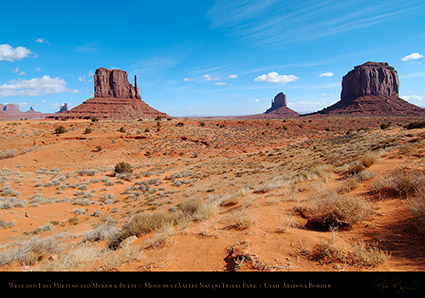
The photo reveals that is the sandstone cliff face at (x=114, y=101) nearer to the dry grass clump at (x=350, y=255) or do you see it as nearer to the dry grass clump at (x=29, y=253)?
the dry grass clump at (x=29, y=253)

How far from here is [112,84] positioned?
365ft

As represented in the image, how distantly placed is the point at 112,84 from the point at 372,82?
148 m

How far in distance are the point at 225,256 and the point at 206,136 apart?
128 ft

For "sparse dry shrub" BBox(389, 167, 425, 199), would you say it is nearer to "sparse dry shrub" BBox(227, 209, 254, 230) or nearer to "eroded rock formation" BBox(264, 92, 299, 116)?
"sparse dry shrub" BBox(227, 209, 254, 230)

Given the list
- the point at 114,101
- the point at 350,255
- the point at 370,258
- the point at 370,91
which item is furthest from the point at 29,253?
the point at 370,91

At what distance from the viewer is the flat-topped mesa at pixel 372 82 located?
365 feet
